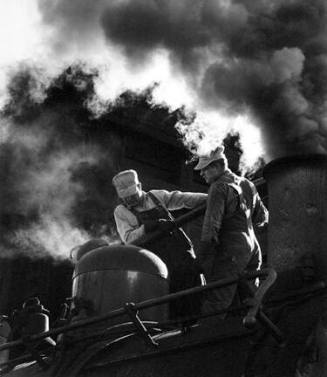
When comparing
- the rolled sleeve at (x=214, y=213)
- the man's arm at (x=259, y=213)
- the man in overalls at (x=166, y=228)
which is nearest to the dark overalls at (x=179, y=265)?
the man in overalls at (x=166, y=228)

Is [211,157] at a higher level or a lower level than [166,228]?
higher

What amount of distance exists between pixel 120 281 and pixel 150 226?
623 millimetres

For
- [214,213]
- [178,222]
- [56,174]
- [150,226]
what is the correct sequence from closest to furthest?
[214,213]
[178,222]
[150,226]
[56,174]

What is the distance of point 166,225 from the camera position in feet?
16.4

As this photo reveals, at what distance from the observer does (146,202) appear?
18.5 ft

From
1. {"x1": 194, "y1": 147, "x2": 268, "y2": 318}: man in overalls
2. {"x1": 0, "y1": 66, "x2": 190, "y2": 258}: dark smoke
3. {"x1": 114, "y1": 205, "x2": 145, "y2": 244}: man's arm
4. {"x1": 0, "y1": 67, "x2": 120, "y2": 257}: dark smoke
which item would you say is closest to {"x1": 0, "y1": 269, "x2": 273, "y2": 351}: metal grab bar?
{"x1": 194, "y1": 147, "x2": 268, "y2": 318}: man in overalls

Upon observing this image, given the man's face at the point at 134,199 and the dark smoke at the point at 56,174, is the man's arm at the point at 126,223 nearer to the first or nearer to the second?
the man's face at the point at 134,199

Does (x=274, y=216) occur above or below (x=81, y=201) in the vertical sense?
below

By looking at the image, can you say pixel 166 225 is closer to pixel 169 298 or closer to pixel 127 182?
pixel 127 182

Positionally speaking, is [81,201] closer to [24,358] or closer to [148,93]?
[148,93]

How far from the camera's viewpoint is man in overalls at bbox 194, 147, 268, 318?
14.7 feet

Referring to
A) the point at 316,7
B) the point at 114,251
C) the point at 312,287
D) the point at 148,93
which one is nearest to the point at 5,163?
the point at 148,93

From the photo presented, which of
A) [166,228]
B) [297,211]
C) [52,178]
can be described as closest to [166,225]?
[166,228]

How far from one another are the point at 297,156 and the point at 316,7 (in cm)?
117
